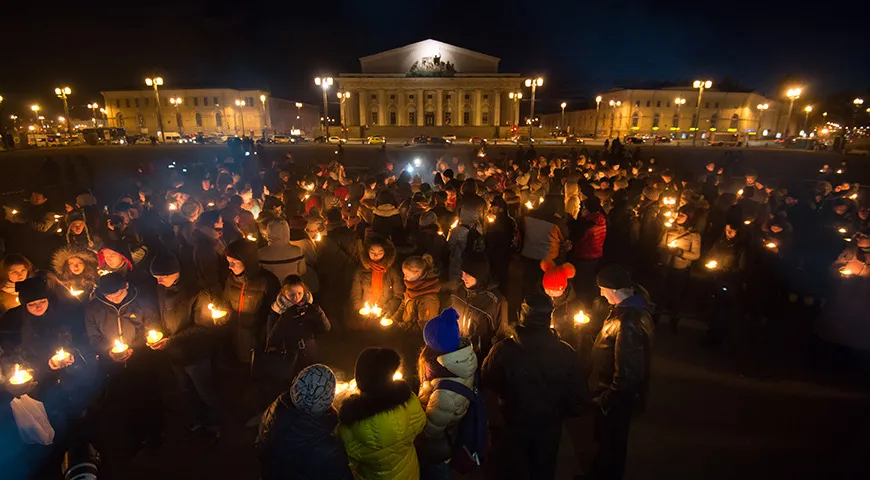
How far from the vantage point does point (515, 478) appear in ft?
10.9

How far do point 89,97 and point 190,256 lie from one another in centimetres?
9789

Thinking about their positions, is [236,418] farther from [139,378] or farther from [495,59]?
[495,59]

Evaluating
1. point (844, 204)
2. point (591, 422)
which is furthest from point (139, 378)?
point (844, 204)

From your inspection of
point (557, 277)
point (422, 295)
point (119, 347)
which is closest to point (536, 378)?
point (557, 277)

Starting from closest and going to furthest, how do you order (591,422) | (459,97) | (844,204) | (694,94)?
(591,422)
(844,204)
(459,97)
(694,94)

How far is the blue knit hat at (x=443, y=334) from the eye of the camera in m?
2.75

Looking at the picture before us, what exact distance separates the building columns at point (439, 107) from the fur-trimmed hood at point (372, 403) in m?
69.5

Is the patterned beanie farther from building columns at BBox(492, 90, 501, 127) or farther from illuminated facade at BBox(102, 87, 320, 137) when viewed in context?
illuminated facade at BBox(102, 87, 320, 137)

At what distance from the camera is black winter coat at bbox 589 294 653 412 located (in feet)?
10.6

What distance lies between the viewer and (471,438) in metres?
2.85

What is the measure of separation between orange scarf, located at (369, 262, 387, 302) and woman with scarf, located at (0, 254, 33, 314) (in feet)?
11.3

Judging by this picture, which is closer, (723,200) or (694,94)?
(723,200)

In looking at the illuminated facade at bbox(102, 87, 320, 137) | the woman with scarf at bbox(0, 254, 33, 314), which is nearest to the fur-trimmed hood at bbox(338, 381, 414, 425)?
the woman with scarf at bbox(0, 254, 33, 314)

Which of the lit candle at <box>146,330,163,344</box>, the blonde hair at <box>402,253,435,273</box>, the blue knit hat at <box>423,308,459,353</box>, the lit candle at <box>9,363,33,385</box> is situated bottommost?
the lit candle at <box>9,363,33,385</box>
